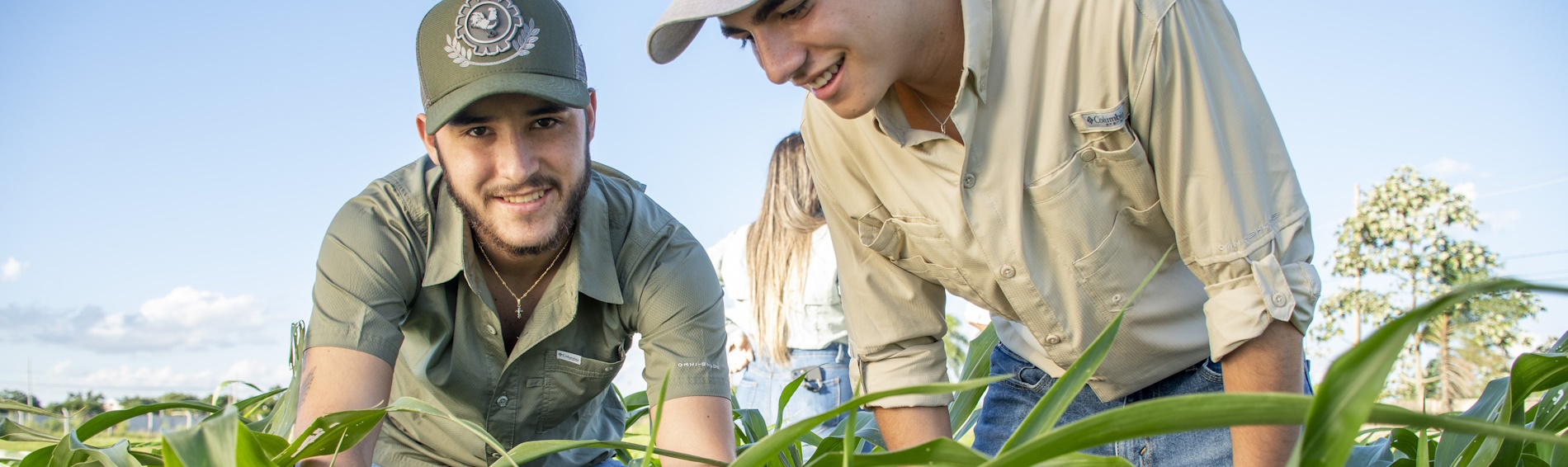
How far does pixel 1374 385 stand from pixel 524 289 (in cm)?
145

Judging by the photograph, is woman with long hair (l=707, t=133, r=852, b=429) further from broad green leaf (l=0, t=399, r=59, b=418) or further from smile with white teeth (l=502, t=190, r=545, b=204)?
broad green leaf (l=0, t=399, r=59, b=418)

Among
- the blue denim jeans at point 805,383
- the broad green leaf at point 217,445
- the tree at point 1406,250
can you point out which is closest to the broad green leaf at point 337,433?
the broad green leaf at point 217,445

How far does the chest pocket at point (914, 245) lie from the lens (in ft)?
4.11

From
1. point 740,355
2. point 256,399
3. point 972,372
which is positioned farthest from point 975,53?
point 740,355

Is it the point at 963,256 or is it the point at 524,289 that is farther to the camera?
the point at 524,289

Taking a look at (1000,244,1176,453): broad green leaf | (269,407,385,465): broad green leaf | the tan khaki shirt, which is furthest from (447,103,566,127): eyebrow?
(1000,244,1176,453): broad green leaf

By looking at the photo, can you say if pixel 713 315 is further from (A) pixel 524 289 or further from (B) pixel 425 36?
(B) pixel 425 36

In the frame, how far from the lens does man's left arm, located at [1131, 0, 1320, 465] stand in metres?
1.02

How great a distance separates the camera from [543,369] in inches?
63.9

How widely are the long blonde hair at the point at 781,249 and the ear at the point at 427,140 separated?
190cm

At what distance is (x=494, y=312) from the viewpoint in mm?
1562

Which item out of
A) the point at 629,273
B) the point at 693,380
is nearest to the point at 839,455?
the point at 693,380

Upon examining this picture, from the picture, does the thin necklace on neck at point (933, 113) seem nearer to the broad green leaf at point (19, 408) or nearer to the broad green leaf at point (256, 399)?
the broad green leaf at point (256, 399)

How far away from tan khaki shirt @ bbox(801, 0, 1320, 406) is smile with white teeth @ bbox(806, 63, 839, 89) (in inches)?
5.3
